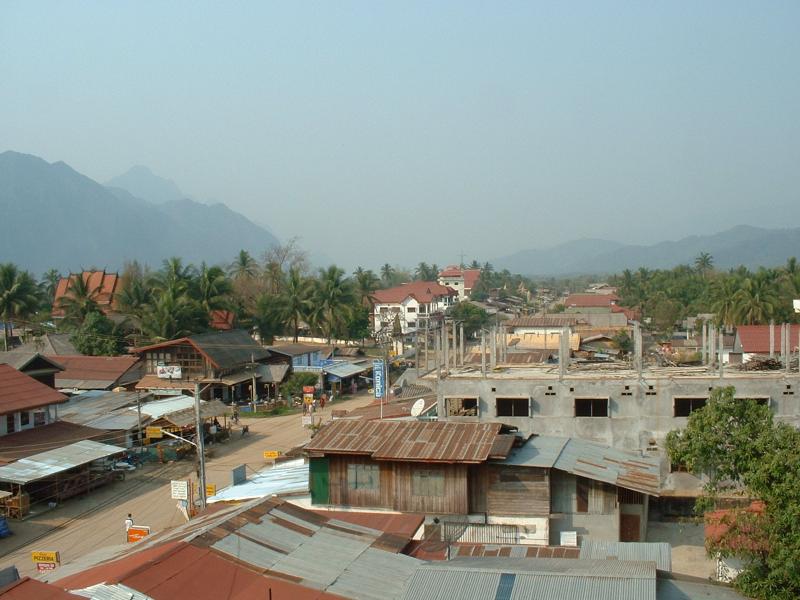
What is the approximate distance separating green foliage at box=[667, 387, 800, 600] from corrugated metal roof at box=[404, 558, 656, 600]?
2.11 m

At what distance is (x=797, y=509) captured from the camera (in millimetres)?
11469

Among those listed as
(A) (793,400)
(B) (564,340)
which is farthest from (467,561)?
(A) (793,400)

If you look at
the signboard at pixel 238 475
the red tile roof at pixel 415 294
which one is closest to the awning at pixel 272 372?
the signboard at pixel 238 475

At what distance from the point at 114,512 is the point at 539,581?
1838 cm

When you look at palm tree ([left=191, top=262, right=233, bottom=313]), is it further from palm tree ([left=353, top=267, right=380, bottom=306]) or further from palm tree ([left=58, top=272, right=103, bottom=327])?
palm tree ([left=353, top=267, right=380, bottom=306])

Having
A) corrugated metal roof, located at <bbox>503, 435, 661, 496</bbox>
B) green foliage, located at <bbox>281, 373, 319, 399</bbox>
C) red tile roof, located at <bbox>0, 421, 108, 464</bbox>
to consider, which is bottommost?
green foliage, located at <bbox>281, 373, 319, 399</bbox>

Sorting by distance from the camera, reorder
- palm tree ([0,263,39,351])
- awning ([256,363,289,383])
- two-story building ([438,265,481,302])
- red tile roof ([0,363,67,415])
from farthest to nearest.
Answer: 1. two-story building ([438,265,481,302])
2. palm tree ([0,263,39,351])
3. awning ([256,363,289,383])
4. red tile roof ([0,363,67,415])

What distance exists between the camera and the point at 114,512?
966 inches

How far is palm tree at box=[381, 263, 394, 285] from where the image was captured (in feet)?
446

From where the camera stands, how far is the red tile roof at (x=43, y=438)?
25.7m

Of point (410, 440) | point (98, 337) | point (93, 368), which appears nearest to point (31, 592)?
point (410, 440)

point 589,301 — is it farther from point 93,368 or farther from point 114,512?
point 114,512

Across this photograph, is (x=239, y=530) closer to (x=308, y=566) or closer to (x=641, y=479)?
(x=308, y=566)

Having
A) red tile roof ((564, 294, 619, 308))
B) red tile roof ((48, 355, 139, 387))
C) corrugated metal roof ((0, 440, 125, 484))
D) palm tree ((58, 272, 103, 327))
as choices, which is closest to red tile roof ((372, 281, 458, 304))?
red tile roof ((564, 294, 619, 308))
